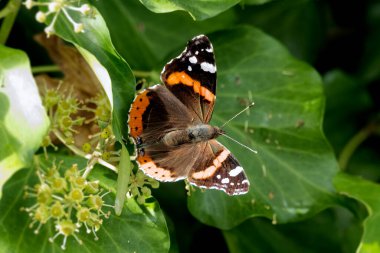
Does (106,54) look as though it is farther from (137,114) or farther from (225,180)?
(225,180)

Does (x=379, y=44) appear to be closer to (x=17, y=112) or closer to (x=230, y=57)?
(x=230, y=57)

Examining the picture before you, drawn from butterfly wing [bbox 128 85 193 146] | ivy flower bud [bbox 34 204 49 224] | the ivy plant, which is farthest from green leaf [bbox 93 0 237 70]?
ivy flower bud [bbox 34 204 49 224]

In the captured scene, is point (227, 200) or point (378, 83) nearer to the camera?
point (227, 200)

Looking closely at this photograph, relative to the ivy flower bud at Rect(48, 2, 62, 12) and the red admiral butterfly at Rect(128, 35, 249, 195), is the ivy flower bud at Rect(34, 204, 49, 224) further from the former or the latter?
the ivy flower bud at Rect(48, 2, 62, 12)

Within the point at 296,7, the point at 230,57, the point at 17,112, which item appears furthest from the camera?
the point at 296,7

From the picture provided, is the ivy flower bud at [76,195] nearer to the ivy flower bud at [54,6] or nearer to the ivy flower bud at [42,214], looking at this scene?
the ivy flower bud at [42,214]

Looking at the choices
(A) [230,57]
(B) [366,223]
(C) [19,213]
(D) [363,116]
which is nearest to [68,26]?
(C) [19,213]
